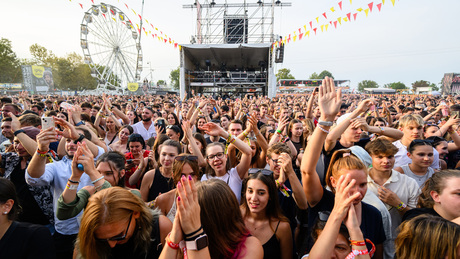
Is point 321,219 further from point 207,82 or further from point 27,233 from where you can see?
point 207,82

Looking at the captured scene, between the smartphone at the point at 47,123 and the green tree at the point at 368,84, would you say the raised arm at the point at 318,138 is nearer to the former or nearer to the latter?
the smartphone at the point at 47,123

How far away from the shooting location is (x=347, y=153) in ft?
6.52

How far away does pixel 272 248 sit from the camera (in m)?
1.85

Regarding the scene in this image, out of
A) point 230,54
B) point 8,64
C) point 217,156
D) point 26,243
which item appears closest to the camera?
point 26,243

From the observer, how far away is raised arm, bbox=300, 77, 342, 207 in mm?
1790

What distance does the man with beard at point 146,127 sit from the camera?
18.2 feet

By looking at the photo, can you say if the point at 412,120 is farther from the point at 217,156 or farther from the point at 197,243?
the point at 197,243

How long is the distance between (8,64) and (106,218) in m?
66.4

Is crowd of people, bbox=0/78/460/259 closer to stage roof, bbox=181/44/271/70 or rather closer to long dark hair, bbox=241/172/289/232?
long dark hair, bbox=241/172/289/232

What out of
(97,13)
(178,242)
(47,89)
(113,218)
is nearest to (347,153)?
(178,242)

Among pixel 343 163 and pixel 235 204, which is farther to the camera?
pixel 343 163

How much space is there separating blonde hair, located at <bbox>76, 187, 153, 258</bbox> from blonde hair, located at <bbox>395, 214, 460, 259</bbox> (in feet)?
5.16

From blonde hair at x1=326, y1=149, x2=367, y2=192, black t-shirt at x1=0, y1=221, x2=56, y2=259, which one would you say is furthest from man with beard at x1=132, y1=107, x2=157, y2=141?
blonde hair at x1=326, y1=149, x2=367, y2=192

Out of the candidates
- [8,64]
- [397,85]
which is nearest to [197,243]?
[8,64]
